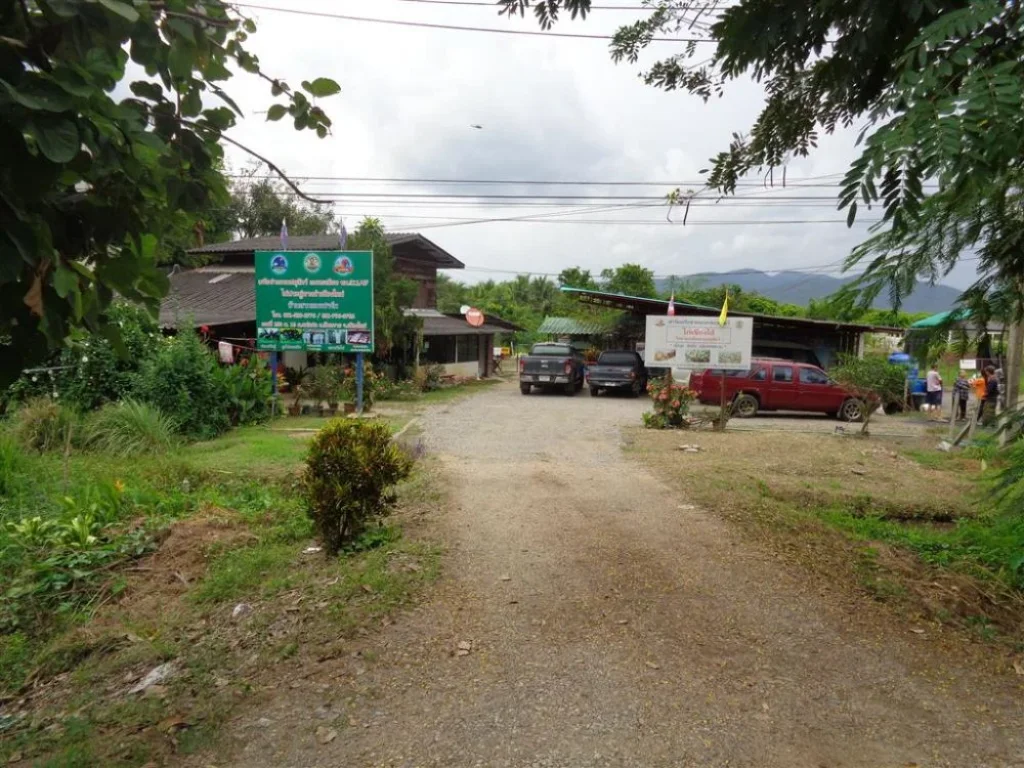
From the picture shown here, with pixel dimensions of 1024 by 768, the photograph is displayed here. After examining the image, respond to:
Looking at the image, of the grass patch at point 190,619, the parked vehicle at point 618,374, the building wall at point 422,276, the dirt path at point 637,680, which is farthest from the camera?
the building wall at point 422,276

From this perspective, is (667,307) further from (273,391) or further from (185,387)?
(185,387)

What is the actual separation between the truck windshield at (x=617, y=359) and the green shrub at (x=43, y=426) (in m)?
16.3

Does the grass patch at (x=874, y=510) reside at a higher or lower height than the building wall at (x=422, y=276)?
lower

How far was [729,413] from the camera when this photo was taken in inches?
603

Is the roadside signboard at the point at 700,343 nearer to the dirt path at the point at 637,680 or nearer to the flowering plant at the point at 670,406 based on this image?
the flowering plant at the point at 670,406

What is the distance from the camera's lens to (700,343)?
48.5 feet

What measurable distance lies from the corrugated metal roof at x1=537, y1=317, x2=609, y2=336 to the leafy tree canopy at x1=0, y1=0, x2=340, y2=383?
30.2m

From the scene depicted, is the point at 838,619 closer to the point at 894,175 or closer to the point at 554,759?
the point at 554,759

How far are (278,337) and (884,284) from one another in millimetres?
12895

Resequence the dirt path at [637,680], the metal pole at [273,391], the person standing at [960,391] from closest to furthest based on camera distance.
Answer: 1. the dirt path at [637,680]
2. the metal pole at [273,391]
3. the person standing at [960,391]

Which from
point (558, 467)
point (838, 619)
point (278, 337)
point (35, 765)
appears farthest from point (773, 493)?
point (278, 337)

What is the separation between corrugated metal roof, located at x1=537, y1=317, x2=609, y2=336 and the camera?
34344mm

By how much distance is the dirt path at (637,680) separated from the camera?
10.3 ft

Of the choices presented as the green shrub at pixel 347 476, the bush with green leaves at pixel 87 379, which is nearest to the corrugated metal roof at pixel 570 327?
the bush with green leaves at pixel 87 379
